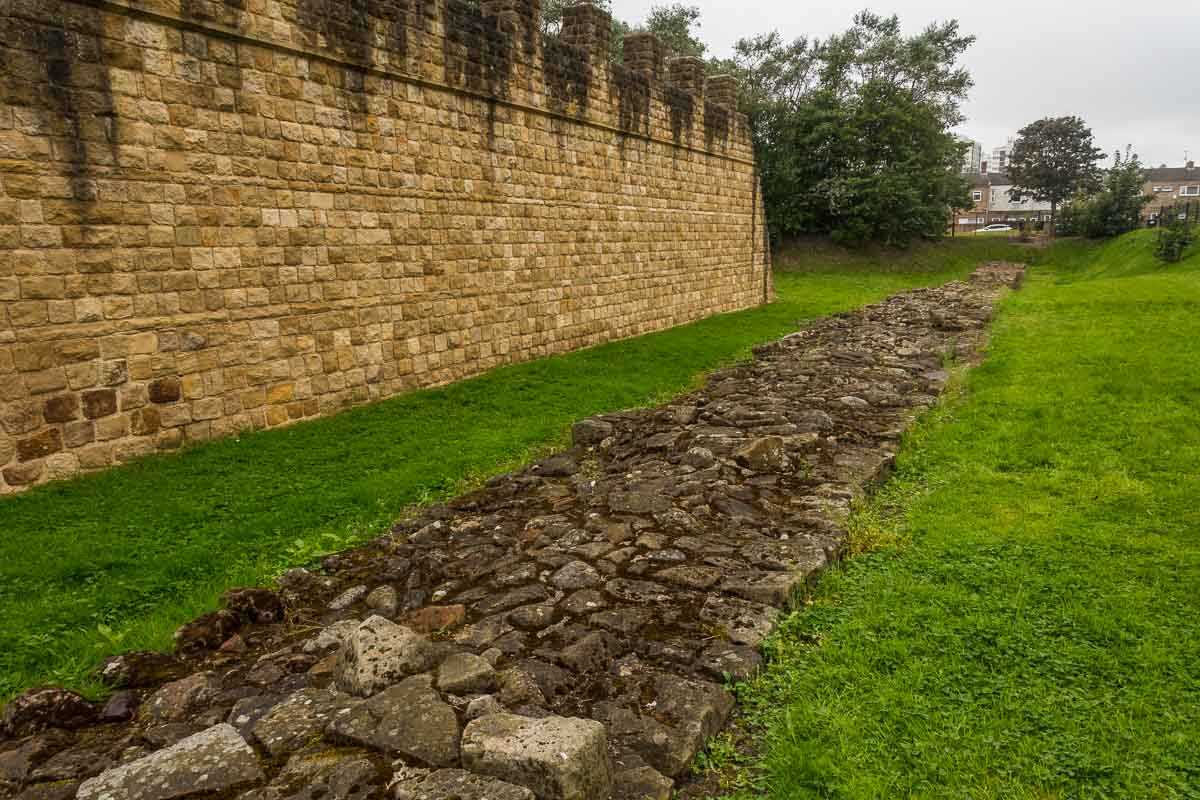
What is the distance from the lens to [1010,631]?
147 inches

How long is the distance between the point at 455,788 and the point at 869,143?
3454cm

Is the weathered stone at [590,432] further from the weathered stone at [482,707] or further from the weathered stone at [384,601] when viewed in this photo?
the weathered stone at [482,707]

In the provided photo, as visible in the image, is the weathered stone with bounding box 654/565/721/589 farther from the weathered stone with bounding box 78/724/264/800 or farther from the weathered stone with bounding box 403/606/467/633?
the weathered stone with bounding box 78/724/264/800

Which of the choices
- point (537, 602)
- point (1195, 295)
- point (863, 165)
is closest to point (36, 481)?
point (537, 602)

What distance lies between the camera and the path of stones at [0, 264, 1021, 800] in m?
2.85

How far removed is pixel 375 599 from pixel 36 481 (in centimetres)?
359

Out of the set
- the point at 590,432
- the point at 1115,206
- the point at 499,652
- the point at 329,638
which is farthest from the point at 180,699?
the point at 1115,206

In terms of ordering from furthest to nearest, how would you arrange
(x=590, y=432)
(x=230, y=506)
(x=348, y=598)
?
(x=590, y=432) → (x=230, y=506) → (x=348, y=598)

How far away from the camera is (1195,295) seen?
15.2m

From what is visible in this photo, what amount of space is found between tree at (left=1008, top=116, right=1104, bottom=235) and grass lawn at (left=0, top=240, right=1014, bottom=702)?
5497cm

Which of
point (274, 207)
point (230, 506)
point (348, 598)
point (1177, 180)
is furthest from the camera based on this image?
point (1177, 180)

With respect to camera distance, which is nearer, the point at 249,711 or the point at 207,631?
the point at 249,711

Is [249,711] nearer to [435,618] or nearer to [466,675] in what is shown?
[466,675]

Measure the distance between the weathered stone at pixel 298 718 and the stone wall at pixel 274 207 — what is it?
4.39 m
